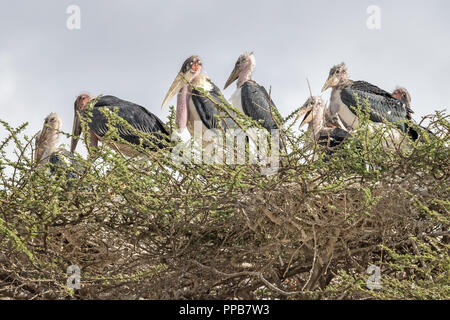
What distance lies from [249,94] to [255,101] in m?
0.10

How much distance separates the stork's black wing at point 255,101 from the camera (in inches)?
263

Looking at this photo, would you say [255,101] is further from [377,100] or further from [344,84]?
[377,100]

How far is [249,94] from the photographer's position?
688 centimetres

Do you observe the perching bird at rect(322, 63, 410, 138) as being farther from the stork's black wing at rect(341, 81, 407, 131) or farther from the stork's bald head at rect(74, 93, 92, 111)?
the stork's bald head at rect(74, 93, 92, 111)

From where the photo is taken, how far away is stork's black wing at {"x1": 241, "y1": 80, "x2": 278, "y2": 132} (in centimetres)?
669

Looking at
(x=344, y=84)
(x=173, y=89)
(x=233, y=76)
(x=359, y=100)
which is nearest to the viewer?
(x=359, y=100)

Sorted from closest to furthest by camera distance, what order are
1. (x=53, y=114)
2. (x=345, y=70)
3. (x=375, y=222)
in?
(x=375, y=222) < (x=345, y=70) < (x=53, y=114)

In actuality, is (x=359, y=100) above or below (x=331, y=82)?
Result: below

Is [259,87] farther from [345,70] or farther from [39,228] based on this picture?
[39,228]

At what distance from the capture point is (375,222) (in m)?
4.10

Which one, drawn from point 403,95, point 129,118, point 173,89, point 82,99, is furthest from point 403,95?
point 82,99

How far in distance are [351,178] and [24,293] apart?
6.63 ft

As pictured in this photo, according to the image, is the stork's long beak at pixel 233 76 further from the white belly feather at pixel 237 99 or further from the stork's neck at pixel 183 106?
the stork's neck at pixel 183 106
